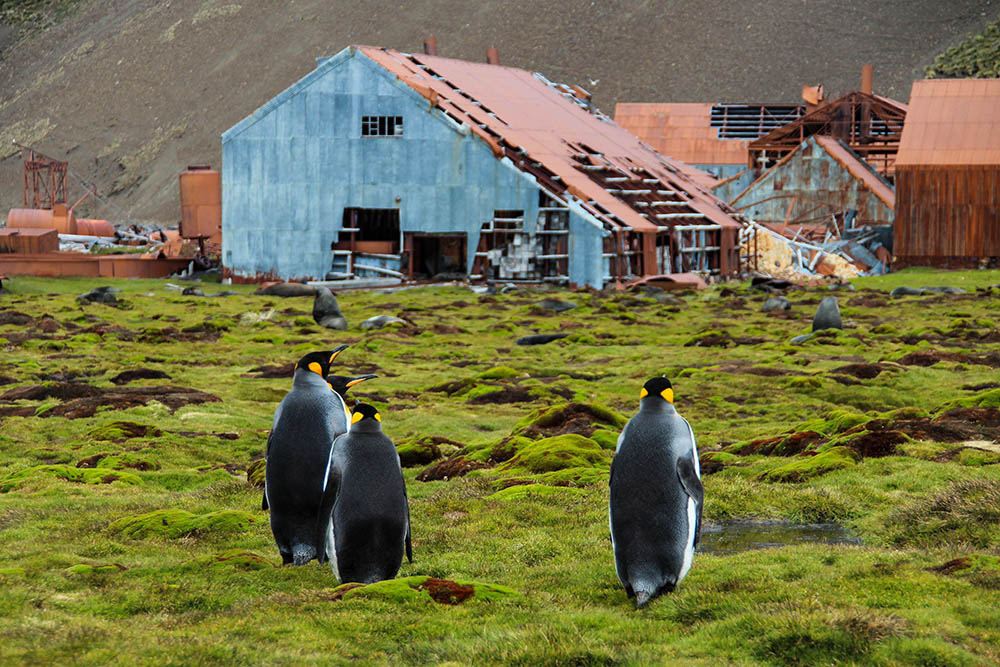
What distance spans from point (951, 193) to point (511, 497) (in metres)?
47.4

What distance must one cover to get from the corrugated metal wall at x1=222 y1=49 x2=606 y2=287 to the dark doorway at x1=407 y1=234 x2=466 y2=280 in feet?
10.7

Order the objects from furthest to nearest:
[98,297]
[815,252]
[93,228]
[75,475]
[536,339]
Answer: [93,228], [815,252], [98,297], [536,339], [75,475]

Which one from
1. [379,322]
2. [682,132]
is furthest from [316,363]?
[682,132]

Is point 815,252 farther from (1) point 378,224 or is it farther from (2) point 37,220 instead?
(2) point 37,220

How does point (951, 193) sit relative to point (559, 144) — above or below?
below

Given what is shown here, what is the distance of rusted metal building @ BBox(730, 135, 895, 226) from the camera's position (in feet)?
215

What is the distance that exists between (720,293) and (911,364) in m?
21.0

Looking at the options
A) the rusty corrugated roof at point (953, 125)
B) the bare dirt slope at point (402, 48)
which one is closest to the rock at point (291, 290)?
the rusty corrugated roof at point (953, 125)

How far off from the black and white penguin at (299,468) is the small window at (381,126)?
137ft

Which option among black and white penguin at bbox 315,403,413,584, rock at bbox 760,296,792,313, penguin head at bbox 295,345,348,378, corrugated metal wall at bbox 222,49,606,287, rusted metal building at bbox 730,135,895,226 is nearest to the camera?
black and white penguin at bbox 315,403,413,584

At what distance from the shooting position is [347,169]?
52125 mm

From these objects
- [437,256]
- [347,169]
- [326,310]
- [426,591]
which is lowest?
[426,591]

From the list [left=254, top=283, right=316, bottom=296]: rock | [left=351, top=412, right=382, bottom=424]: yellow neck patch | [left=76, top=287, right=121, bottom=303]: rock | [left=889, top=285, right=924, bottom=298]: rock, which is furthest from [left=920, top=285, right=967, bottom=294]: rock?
[left=351, top=412, right=382, bottom=424]: yellow neck patch

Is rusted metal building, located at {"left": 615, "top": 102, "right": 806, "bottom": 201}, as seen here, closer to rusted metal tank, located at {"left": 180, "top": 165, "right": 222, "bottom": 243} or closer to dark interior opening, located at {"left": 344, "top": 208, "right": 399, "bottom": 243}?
rusted metal tank, located at {"left": 180, "top": 165, "right": 222, "bottom": 243}
